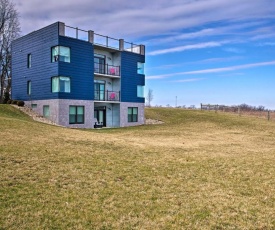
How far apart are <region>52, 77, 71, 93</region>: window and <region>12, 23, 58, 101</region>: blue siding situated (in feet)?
1.66

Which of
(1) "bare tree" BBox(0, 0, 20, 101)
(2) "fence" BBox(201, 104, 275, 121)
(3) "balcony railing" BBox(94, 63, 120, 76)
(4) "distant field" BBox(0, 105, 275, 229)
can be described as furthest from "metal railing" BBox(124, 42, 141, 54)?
(4) "distant field" BBox(0, 105, 275, 229)

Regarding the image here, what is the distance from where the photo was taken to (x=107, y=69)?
3094cm

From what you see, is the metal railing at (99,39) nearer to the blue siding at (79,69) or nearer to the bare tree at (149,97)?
the blue siding at (79,69)

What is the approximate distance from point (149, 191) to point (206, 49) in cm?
2901

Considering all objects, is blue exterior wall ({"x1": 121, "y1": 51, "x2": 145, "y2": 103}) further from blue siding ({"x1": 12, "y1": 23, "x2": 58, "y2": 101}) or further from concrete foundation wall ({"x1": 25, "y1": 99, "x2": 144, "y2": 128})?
blue siding ({"x1": 12, "y1": 23, "x2": 58, "y2": 101})

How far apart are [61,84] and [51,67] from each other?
2047mm

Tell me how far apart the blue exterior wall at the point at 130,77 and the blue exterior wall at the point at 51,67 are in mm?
4340

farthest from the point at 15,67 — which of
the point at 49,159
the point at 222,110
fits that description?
the point at 222,110

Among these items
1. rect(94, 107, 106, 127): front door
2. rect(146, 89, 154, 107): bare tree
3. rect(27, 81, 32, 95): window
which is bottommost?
rect(94, 107, 106, 127): front door

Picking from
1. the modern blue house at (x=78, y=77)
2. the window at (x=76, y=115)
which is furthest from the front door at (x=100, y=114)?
the window at (x=76, y=115)

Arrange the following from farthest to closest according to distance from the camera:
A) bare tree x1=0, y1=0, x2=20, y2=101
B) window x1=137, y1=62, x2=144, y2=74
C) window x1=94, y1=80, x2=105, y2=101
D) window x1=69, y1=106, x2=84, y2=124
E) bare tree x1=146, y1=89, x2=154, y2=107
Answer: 1. bare tree x1=146, y1=89, x2=154, y2=107
2. bare tree x1=0, y1=0, x2=20, y2=101
3. window x1=137, y1=62, x2=144, y2=74
4. window x1=94, y1=80, x2=105, y2=101
5. window x1=69, y1=106, x2=84, y2=124

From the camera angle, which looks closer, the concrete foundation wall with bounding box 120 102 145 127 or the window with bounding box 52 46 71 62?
the window with bounding box 52 46 71 62

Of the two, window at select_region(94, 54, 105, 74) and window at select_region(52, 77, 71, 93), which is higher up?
window at select_region(94, 54, 105, 74)

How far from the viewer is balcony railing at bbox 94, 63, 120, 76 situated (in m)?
30.2
